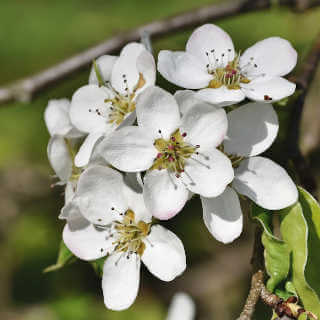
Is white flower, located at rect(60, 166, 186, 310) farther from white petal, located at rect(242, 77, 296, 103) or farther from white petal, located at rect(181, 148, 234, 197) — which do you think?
white petal, located at rect(242, 77, 296, 103)

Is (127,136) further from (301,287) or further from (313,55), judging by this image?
(313,55)

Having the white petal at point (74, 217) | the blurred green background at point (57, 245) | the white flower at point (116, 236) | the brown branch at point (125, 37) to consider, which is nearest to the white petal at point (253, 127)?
the white flower at point (116, 236)

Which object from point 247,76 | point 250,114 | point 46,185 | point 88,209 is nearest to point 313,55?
point 247,76

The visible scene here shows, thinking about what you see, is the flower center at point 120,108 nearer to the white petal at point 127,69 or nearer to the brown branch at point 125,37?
the white petal at point 127,69

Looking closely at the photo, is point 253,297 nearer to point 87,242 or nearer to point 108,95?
point 87,242

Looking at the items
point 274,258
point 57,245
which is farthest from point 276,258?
point 57,245

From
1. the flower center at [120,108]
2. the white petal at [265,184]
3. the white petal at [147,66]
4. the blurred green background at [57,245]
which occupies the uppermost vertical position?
the white petal at [147,66]

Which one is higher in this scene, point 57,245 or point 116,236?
point 116,236
